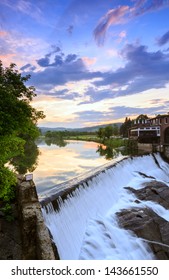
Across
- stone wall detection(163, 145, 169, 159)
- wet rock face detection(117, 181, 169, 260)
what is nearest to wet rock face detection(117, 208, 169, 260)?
wet rock face detection(117, 181, 169, 260)

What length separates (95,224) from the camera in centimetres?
1338

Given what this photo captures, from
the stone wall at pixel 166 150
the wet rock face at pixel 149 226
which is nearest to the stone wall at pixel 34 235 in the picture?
the wet rock face at pixel 149 226

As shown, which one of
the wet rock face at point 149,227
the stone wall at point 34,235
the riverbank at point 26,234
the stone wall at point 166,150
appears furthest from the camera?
the stone wall at point 166,150

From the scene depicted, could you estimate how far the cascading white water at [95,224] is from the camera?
11.1 metres

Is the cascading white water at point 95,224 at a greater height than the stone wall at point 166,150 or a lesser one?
lesser

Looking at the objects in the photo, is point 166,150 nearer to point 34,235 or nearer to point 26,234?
point 34,235

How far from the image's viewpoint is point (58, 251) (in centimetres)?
1008

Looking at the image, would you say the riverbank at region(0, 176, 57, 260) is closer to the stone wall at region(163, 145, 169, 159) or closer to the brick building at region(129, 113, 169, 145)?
the stone wall at region(163, 145, 169, 159)

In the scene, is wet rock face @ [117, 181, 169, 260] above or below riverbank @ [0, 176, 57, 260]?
below

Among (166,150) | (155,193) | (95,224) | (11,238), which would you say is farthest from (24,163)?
(11,238)

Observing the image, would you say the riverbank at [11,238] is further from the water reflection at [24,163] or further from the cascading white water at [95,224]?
the water reflection at [24,163]

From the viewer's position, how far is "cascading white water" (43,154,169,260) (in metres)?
11.1
